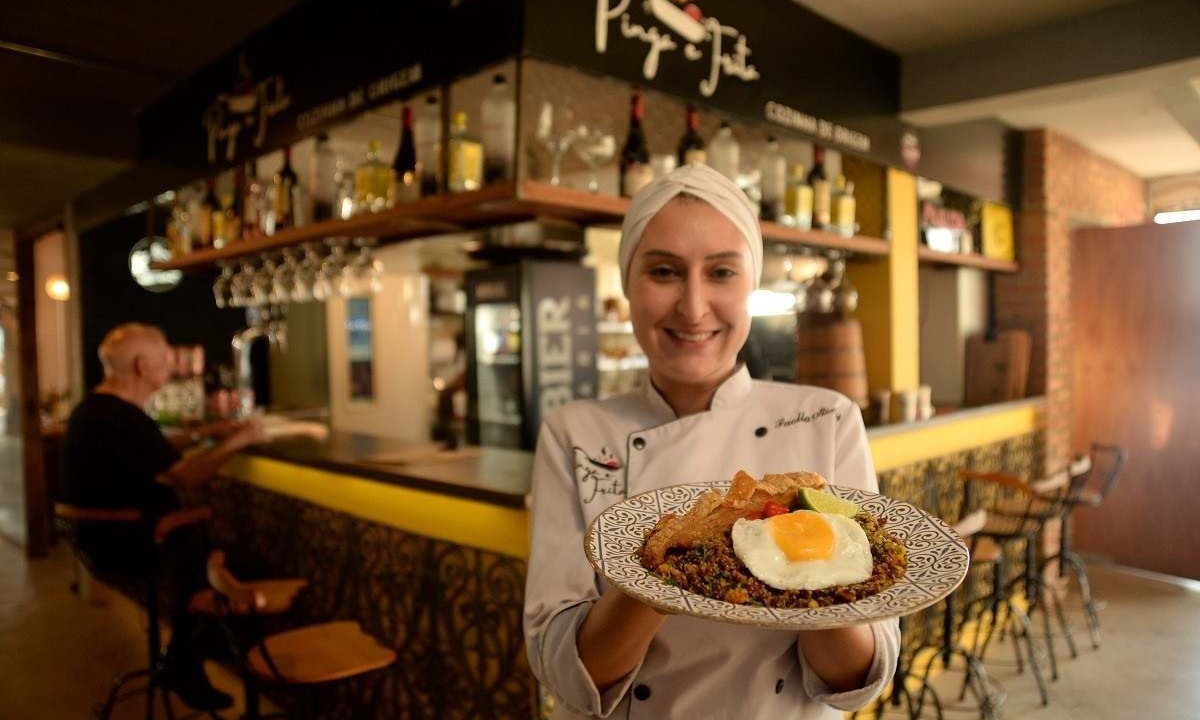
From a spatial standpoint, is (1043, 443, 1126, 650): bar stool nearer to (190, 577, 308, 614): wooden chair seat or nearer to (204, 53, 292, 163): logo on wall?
(190, 577, 308, 614): wooden chair seat

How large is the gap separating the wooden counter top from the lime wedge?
4.76 ft

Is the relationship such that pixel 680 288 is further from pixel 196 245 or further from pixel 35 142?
pixel 35 142

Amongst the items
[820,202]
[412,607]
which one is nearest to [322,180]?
[412,607]

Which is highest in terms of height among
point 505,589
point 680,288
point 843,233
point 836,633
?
point 843,233

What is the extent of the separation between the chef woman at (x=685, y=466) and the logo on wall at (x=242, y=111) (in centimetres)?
284

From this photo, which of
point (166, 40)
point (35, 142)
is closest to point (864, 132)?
point (166, 40)

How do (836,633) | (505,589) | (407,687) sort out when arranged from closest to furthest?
(836,633)
(505,589)
(407,687)

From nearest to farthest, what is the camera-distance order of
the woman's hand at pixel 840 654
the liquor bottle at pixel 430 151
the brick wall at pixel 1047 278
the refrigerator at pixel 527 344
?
the woman's hand at pixel 840 654, the liquor bottle at pixel 430 151, the refrigerator at pixel 527 344, the brick wall at pixel 1047 278

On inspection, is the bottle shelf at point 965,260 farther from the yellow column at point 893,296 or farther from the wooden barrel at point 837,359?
the wooden barrel at point 837,359

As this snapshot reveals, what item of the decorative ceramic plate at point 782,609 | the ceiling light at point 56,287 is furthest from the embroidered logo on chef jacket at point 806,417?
the ceiling light at point 56,287

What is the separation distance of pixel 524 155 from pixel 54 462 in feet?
20.0

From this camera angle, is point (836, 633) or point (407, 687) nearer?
point (836, 633)

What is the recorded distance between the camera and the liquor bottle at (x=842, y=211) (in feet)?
13.2

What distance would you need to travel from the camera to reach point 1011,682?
154 inches
